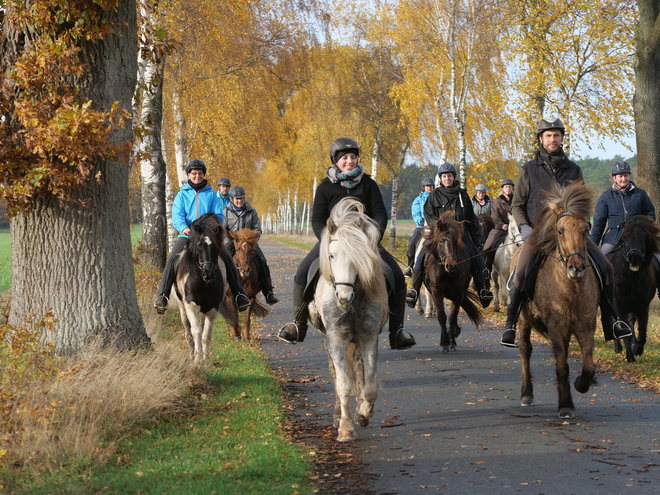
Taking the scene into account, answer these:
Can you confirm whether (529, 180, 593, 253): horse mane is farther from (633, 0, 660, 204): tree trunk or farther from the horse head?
(633, 0, 660, 204): tree trunk

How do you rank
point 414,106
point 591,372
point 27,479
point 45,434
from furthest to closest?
1. point 414,106
2. point 591,372
3. point 45,434
4. point 27,479

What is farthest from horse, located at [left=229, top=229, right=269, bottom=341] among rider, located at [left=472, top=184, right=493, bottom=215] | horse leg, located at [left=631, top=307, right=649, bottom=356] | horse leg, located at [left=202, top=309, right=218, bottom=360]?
rider, located at [left=472, top=184, right=493, bottom=215]

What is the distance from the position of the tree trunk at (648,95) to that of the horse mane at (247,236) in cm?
820

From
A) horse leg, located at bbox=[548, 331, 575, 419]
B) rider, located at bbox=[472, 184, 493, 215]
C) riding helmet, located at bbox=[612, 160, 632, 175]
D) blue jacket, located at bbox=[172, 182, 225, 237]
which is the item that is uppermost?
rider, located at bbox=[472, 184, 493, 215]

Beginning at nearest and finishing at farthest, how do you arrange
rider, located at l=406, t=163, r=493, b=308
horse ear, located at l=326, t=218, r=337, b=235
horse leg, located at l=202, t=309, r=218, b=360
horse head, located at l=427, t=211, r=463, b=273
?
horse ear, located at l=326, t=218, r=337, b=235 → horse leg, located at l=202, t=309, r=218, b=360 → horse head, located at l=427, t=211, r=463, b=273 → rider, located at l=406, t=163, r=493, b=308

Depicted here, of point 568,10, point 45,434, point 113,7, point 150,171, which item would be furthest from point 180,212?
point 568,10

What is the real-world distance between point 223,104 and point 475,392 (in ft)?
80.0

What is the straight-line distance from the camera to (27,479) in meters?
5.46

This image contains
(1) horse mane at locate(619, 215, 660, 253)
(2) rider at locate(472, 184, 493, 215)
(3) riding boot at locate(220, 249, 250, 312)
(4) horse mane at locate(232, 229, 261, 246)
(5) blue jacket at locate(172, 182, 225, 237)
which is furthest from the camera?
(2) rider at locate(472, 184, 493, 215)

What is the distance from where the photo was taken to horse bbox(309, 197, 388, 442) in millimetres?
6758

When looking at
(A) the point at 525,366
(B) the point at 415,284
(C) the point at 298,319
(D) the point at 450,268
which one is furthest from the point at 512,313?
(B) the point at 415,284

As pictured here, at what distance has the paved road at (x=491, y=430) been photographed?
554 cm

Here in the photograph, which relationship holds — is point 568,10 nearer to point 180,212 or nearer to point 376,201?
point 180,212

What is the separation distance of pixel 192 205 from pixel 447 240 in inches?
159
